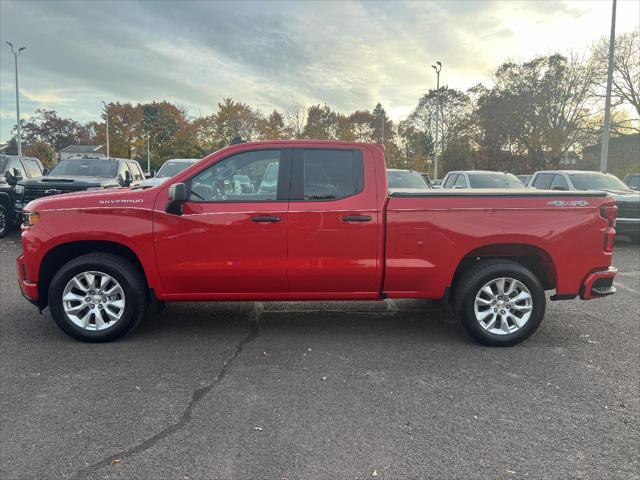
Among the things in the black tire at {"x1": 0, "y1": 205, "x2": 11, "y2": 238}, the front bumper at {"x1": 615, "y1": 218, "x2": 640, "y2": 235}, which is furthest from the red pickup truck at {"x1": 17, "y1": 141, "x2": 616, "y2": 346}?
the black tire at {"x1": 0, "y1": 205, "x2": 11, "y2": 238}

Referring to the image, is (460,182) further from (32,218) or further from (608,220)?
(32,218)

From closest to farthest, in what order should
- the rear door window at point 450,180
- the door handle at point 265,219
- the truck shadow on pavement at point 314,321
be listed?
the door handle at point 265,219, the truck shadow on pavement at point 314,321, the rear door window at point 450,180

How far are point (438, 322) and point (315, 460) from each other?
314 centimetres

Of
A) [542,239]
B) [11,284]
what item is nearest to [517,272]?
[542,239]

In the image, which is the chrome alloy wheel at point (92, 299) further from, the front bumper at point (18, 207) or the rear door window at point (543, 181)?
the rear door window at point (543, 181)

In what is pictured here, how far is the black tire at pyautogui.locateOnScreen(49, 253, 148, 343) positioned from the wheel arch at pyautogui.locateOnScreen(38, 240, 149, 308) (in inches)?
4.3

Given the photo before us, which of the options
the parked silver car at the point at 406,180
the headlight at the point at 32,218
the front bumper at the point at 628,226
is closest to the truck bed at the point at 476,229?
the headlight at the point at 32,218

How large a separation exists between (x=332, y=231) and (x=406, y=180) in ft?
25.0

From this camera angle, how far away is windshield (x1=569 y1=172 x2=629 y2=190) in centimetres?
1238

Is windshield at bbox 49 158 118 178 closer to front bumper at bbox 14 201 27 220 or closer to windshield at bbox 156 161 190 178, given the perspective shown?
front bumper at bbox 14 201 27 220

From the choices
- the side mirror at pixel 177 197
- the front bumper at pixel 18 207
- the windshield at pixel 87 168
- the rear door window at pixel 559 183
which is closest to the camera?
the side mirror at pixel 177 197

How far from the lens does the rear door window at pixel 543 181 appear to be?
43.9 feet

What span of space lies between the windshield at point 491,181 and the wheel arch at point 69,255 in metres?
10.9

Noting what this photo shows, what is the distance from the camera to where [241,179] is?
15.6 feet
